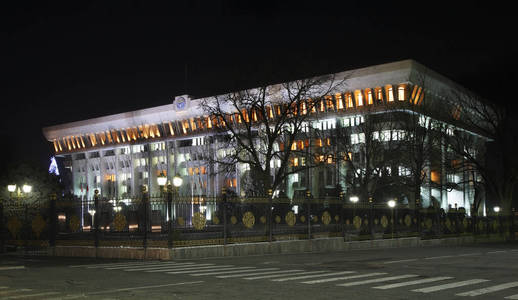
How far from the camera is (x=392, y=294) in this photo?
12.6m

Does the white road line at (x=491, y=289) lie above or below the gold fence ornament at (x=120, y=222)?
below

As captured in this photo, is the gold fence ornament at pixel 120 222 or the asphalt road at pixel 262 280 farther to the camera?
the gold fence ornament at pixel 120 222

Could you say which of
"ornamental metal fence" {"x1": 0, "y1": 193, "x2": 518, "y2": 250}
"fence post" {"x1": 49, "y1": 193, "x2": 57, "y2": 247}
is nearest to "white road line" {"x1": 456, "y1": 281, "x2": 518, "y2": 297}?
"ornamental metal fence" {"x1": 0, "y1": 193, "x2": 518, "y2": 250}

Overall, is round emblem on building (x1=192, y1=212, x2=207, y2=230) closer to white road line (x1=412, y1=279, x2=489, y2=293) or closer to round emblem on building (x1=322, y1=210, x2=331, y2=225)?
round emblem on building (x1=322, y1=210, x2=331, y2=225)

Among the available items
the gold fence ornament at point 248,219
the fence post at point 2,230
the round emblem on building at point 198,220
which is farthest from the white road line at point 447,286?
the fence post at point 2,230

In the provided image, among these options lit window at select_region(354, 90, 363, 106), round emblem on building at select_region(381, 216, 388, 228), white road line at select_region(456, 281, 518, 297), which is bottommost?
white road line at select_region(456, 281, 518, 297)

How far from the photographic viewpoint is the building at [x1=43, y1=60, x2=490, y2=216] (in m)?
82.2

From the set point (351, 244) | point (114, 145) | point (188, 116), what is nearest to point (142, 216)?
point (351, 244)

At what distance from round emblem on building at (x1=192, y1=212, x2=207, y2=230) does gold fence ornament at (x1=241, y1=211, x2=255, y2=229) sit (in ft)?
7.15

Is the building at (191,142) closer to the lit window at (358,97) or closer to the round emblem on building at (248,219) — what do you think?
the lit window at (358,97)

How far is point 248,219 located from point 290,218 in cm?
283

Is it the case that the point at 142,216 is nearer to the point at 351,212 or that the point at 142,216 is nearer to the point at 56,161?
the point at 351,212

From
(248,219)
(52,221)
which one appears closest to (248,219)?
(248,219)

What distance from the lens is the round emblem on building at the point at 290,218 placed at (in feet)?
94.3
